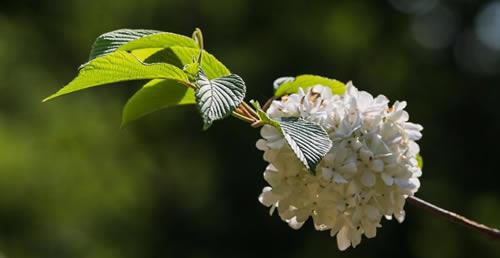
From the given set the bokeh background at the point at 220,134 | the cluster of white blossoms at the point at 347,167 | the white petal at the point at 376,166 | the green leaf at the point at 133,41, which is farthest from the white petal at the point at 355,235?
the bokeh background at the point at 220,134

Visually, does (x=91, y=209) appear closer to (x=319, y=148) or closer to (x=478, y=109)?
(x=478, y=109)

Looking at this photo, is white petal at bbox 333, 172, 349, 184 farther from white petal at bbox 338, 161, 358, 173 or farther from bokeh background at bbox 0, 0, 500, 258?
bokeh background at bbox 0, 0, 500, 258

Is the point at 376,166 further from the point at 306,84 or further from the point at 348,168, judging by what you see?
the point at 306,84

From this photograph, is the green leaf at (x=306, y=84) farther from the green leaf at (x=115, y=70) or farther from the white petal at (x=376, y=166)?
the green leaf at (x=115, y=70)

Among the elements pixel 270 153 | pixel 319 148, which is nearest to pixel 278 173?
pixel 270 153

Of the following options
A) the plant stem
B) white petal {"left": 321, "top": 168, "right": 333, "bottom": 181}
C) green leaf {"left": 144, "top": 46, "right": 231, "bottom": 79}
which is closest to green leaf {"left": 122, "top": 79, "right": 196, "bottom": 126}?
green leaf {"left": 144, "top": 46, "right": 231, "bottom": 79}

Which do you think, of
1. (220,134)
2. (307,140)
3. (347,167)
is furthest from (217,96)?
(220,134)
